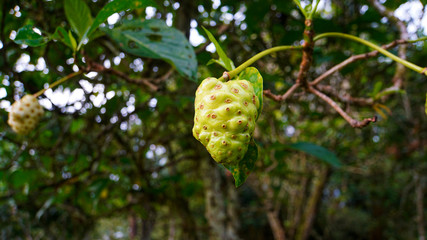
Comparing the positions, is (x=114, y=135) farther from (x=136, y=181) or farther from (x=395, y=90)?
(x=395, y=90)

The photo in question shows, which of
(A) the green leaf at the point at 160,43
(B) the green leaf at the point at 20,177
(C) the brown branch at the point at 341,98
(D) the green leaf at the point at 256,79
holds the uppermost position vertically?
(D) the green leaf at the point at 256,79

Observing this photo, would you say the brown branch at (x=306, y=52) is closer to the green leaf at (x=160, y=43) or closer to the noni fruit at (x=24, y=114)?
the green leaf at (x=160, y=43)

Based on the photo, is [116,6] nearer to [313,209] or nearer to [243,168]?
[243,168]

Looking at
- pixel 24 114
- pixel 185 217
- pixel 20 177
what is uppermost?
pixel 24 114

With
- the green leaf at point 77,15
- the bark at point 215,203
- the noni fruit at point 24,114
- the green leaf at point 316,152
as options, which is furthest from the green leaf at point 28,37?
the bark at point 215,203

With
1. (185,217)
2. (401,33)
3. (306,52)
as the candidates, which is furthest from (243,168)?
(185,217)

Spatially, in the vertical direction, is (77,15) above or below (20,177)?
above

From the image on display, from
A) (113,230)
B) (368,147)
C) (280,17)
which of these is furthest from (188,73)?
(113,230)
